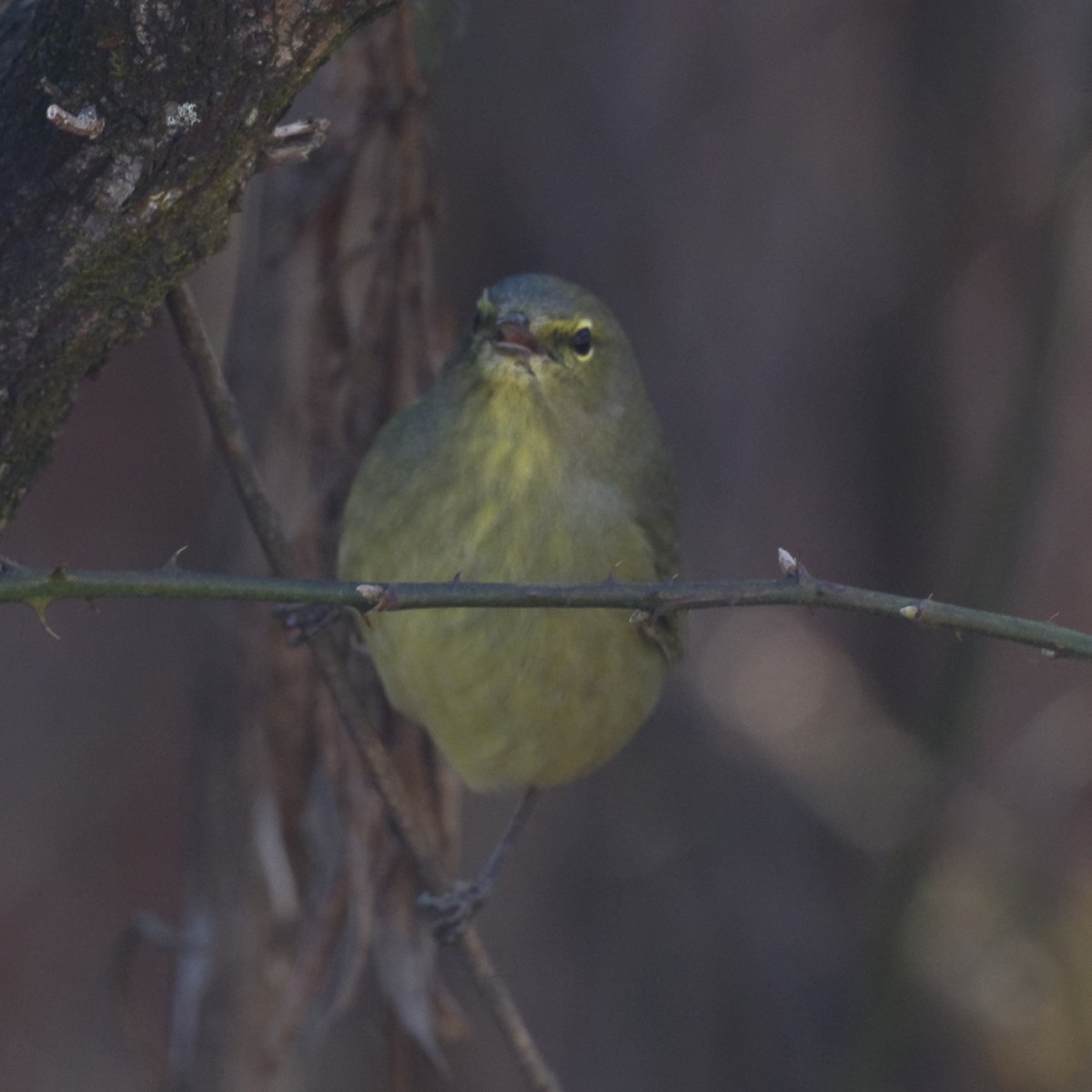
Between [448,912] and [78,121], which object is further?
[448,912]

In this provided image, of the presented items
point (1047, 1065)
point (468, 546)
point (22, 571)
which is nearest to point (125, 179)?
point (22, 571)

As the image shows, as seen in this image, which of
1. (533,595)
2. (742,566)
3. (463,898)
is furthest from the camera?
(742,566)

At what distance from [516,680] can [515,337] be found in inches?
30.9

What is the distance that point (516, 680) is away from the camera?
364cm

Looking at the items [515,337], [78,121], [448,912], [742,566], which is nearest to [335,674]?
[448,912]

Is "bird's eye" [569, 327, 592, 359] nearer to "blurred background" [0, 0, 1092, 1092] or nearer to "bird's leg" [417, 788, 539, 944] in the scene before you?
"bird's leg" [417, 788, 539, 944]

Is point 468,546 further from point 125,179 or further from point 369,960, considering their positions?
point 125,179

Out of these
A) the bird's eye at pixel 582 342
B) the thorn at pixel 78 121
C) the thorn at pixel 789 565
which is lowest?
the bird's eye at pixel 582 342

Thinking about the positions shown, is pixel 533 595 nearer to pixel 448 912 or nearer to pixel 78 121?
pixel 78 121

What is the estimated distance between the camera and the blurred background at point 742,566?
5750 mm

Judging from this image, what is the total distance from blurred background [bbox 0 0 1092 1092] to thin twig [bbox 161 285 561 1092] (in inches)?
102

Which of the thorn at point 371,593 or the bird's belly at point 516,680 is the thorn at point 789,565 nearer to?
the thorn at point 371,593

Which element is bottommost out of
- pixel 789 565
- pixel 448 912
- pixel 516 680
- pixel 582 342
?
pixel 448 912

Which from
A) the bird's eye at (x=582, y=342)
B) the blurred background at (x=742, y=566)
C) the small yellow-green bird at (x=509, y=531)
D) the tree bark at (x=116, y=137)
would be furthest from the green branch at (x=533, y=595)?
the blurred background at (x=742, y=566)
